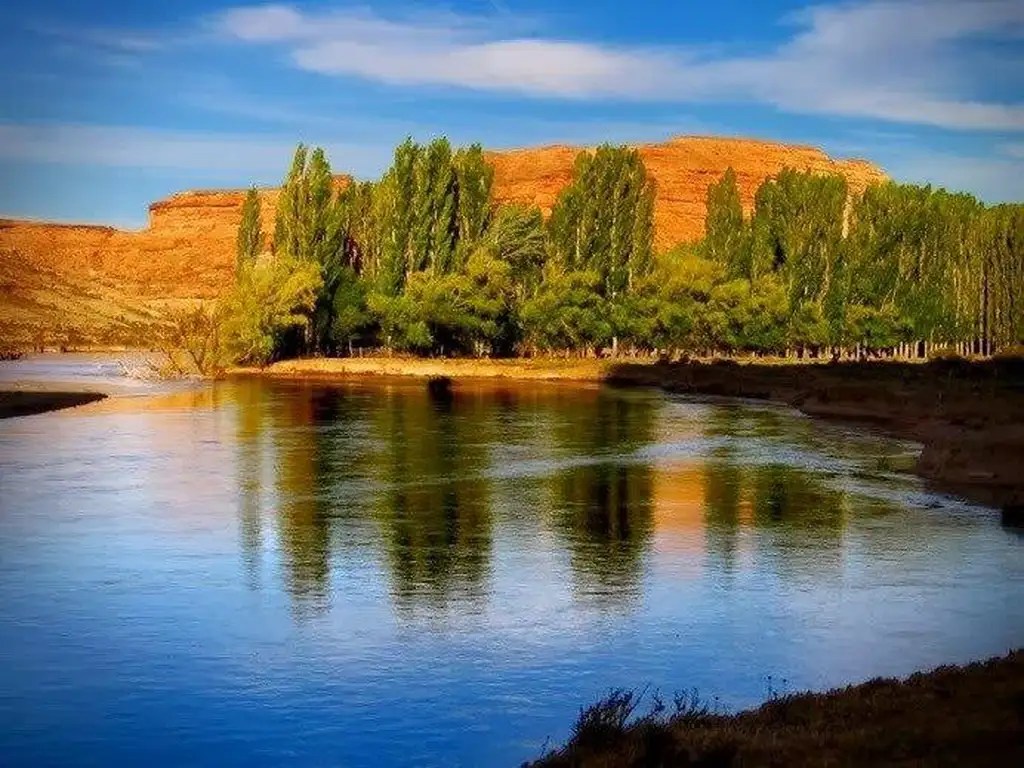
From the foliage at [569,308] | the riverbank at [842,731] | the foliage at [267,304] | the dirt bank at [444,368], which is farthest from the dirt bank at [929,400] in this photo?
the foliage at [267,304]

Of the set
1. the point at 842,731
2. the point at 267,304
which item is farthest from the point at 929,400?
the point at 267,304

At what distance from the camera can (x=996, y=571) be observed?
2345cm

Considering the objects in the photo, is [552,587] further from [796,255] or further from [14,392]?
[796,255]

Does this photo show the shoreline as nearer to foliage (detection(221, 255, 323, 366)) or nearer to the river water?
the river water

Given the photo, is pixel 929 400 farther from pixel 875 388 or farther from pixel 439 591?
pixel 439 591

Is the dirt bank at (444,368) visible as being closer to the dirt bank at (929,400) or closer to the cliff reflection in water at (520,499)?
the dirt bank at (929,400)

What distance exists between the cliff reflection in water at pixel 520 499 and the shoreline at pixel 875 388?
4.26m

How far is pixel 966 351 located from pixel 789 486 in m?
105

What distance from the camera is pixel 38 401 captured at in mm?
65312

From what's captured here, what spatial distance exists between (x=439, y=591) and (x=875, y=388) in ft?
166

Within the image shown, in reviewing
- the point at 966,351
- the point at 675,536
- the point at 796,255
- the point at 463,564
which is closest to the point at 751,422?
the point at 675,536

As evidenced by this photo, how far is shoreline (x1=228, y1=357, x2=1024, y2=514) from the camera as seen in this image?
37750 millimetres

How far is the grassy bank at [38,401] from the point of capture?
60.8 meters

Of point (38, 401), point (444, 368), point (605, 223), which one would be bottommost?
point (38, 401)
